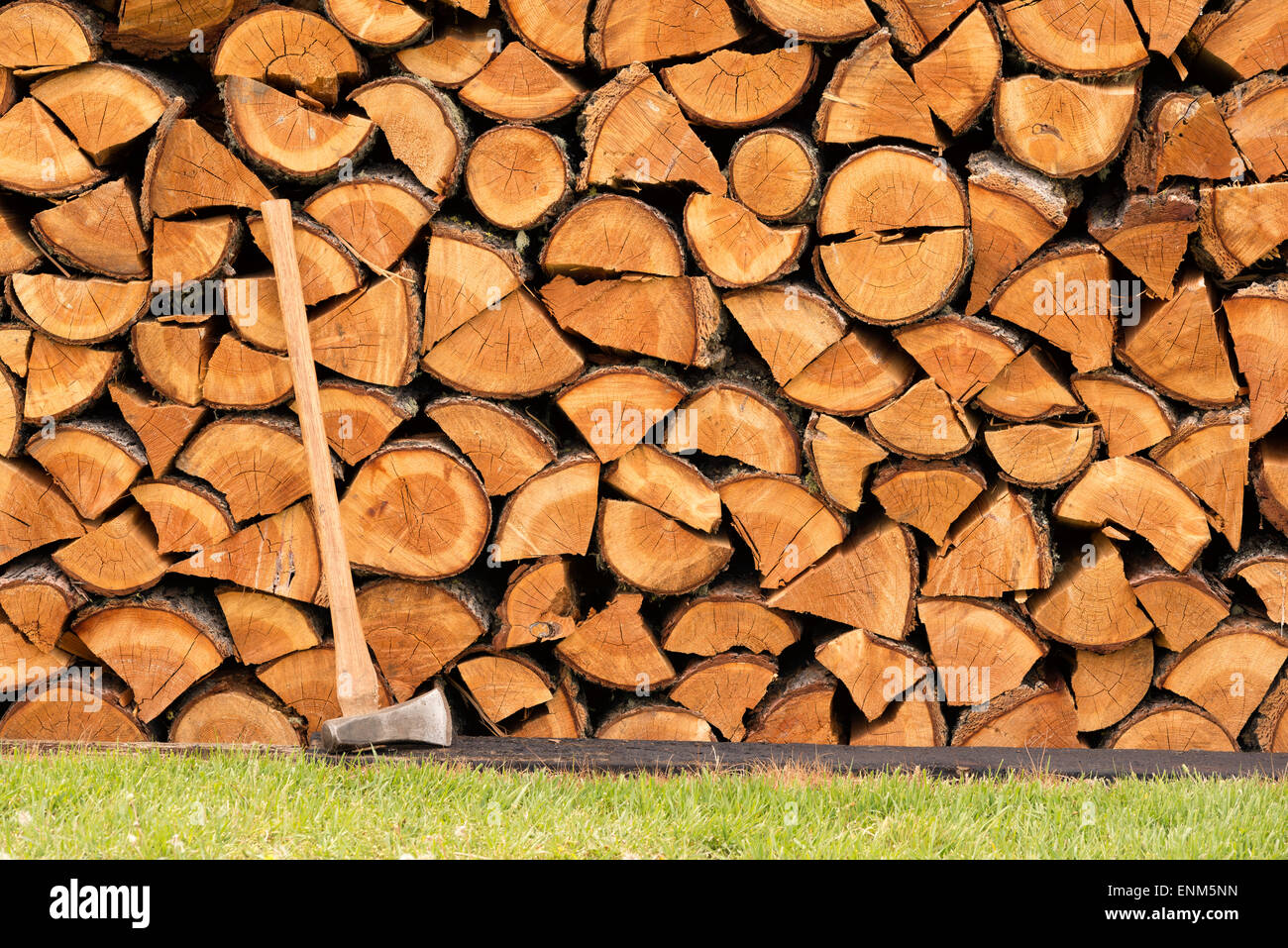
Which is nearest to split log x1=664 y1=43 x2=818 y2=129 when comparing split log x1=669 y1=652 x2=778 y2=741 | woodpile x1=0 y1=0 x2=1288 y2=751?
woodpile x1=0 y1=0 x2=1288 y2=751

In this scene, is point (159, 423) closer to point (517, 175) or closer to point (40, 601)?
point (40, 601)

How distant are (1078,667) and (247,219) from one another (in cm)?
271

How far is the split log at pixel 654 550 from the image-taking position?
9.82 feet

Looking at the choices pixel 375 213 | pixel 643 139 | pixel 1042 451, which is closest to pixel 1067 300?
pixel 1042 451

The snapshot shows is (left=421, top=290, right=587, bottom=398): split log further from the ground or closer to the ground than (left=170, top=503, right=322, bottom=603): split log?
further from the ground

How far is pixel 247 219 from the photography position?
293 cm

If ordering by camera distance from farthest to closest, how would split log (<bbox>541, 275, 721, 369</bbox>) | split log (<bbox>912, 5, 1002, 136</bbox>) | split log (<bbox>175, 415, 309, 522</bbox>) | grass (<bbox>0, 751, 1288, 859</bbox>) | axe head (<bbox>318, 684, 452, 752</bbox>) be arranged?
split log (<bbox>175, 415, 309, 522</bbox>) < split log (<bbox>541, 275, 721, 369</bbox>) < split log (<bbox>912, 5, 1002, 136</bbox>) < axe head (<bbox>318, 684, 452, 752</bbox>) < grass (<bbox>0, 751, 1288, 859</bbox>)

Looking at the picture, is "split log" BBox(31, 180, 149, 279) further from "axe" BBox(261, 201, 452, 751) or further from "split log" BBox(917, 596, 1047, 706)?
"split log" BBox(917, 596, 1047, 706)

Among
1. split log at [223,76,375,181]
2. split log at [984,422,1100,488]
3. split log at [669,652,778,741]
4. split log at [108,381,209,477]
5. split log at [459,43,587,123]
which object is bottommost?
split log at [669,652,778,741]

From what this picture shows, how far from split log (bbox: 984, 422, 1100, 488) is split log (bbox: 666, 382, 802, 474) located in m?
0.57

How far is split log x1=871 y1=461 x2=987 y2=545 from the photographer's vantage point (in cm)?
292

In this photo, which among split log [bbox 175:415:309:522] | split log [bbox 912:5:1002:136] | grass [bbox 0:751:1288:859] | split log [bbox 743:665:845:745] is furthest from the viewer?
split log [bbox 743:665:845:745]

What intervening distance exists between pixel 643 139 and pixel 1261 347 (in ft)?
5.84
